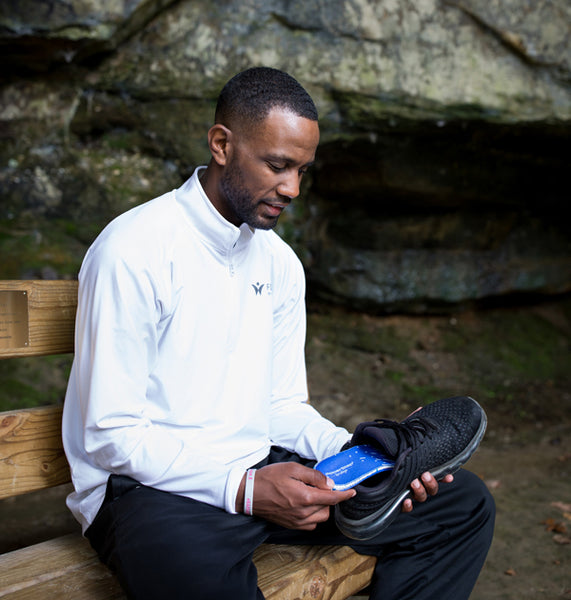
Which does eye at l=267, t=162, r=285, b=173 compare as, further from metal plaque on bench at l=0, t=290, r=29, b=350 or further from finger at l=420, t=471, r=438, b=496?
finger at l=420, t=471, r=438, b=496

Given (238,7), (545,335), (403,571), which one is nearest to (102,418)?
(403,571)

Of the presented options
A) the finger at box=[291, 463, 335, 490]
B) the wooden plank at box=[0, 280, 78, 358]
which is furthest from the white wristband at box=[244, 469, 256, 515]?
the wooden plank at box=[0, 280, 78, 358]

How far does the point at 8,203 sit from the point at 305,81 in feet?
8.25

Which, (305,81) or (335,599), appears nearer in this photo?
(335,599)

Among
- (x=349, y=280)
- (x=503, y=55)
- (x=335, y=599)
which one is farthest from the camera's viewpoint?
(x=349, y=280)

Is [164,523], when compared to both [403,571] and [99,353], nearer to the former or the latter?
[99,353]

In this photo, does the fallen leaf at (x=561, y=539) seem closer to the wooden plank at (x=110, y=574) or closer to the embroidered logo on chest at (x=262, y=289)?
the wooden plank at (x=110, y=574)

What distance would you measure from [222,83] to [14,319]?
11.1ft

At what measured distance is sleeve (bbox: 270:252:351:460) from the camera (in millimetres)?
2244

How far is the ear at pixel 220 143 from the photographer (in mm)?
2102

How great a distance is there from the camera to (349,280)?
625 cm

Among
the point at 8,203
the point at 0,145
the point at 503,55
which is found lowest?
the point at 8,203

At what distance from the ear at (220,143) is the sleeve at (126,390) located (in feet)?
1.81

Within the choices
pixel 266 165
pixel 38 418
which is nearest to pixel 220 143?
pixel 266 165
